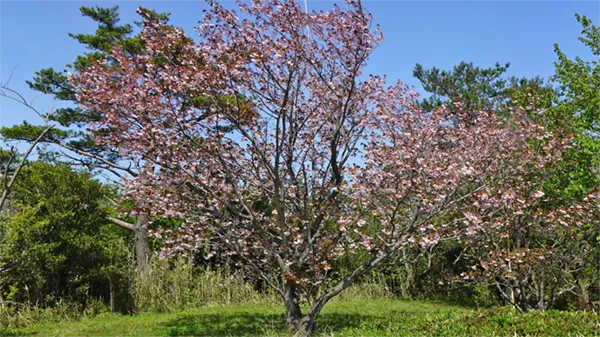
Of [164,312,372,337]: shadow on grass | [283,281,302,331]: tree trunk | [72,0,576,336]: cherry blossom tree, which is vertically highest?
[72,0,576,336]: cherry blossom tree

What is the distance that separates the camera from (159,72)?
21.9 feet

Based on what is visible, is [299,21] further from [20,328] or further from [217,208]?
[20,328]

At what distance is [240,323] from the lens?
852 cm

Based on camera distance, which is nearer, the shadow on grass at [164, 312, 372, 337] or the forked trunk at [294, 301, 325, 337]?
the forked trunk at [294, 301, 325, 337]

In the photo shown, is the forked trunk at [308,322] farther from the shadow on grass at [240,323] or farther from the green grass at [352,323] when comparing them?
the shadow on grass at [240,323]

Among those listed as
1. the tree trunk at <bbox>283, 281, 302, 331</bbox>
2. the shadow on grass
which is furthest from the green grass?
the tree trunk at <bbox>283, 281, 302, 331</bbox>

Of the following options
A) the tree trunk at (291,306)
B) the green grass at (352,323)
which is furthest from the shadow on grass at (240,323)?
the tree trunk at (291,306)

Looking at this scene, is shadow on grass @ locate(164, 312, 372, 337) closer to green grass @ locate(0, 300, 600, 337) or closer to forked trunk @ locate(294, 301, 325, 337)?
green grass @ locate(0, 300, 600, 337)

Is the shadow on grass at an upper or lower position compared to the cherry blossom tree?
lower

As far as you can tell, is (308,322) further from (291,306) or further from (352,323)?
(352,323)

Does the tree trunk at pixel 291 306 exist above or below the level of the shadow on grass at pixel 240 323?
above

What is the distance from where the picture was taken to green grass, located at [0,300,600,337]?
4227 mm

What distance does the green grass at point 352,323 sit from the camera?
423cm

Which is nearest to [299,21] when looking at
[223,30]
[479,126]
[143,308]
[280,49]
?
[280,49]
